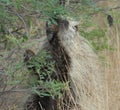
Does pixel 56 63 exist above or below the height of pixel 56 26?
below

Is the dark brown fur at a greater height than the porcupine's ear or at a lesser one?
lesser

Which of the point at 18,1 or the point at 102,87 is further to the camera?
the point at 102,87

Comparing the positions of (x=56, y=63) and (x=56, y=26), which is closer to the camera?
(x=56, y=26)

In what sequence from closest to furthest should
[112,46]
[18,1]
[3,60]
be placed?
[18,1] → [3,60] → [112,46]

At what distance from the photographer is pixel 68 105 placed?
163 inches

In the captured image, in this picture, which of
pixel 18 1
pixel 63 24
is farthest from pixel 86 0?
pixel 18 1

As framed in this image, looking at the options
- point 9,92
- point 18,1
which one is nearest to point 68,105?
point 9,92

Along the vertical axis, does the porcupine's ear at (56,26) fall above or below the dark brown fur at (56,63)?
above

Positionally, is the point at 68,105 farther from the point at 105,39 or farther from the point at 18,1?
the point at 105,39

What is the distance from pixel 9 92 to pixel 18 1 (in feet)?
3.50

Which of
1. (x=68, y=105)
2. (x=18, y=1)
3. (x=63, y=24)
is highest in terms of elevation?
(x=18, y=1)

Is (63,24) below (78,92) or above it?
above

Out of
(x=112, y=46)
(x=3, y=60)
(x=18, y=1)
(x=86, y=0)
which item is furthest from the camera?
(x=112, y=46)

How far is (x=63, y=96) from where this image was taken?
416cm
